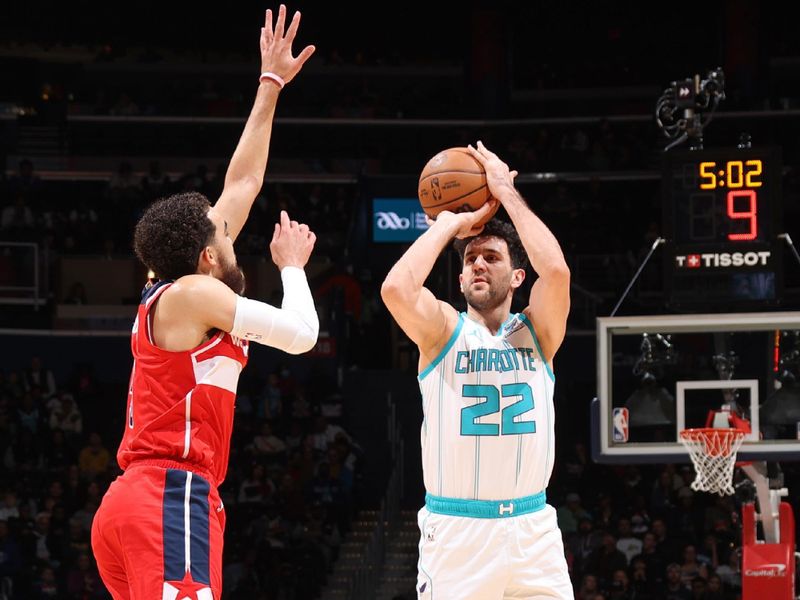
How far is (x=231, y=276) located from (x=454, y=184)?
3.63 feet

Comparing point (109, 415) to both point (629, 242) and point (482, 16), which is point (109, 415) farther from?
point (482, 16)

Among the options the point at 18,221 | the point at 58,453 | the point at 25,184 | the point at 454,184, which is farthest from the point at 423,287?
the point at 25,184

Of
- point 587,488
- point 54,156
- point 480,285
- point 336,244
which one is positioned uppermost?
point 54,156

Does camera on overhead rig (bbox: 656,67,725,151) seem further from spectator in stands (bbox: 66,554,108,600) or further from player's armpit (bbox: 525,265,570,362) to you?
spectator in stands (bbox: 66,554,108,600)

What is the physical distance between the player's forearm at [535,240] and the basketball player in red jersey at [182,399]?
966 mm

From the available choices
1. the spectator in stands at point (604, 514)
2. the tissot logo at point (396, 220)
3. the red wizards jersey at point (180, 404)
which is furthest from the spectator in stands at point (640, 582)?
the red wizards jersey at point (180, 404)

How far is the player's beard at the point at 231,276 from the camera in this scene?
476 centimetres

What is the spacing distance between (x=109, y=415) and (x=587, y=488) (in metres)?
6.71

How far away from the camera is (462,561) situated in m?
4.99

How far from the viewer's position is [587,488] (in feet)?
51.7

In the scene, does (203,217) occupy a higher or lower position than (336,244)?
lower

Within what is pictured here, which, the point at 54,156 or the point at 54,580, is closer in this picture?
the point at 54,580

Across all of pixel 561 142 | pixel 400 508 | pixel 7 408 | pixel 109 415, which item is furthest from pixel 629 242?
pixel 7 408

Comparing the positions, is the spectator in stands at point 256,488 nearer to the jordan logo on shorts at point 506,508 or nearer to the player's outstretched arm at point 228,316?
the jordan logo on shorts at point 506,508
